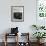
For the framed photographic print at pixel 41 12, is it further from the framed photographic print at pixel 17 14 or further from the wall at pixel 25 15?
the framed photographic print at pixel 17 14

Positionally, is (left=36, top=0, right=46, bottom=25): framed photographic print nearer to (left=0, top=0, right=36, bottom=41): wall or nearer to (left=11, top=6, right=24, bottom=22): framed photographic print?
(left=0, top=0, right=36, bottom=41): wall

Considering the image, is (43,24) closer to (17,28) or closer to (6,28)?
(17,28)

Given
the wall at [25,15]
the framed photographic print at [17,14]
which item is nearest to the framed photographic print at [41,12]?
the wall at [25,15]

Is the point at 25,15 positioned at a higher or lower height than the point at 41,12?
lower

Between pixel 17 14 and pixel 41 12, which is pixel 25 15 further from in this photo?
pixel 41 12

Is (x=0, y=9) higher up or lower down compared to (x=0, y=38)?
higher up

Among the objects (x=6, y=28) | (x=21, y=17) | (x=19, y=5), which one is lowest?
(x=6, y=28)

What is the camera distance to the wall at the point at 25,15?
273 inches

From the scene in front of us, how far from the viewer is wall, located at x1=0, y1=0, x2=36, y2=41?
6945 millimetres

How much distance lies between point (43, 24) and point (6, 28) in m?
1.72

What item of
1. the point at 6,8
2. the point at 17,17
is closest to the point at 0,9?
the point at 6,8

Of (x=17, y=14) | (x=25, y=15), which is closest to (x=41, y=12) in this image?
(x=25, y=15)

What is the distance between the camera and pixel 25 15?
6.98 metres

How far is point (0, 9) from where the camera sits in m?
6.95
